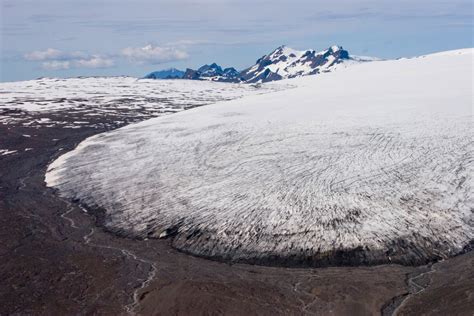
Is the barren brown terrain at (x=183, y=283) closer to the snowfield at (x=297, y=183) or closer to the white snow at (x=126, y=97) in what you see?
the snowfield at (x=297, y=183)

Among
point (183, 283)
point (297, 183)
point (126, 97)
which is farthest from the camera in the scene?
point (126, 97)

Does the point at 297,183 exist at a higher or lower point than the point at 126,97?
lower

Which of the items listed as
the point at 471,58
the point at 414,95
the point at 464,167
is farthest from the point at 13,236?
the point at 471,58

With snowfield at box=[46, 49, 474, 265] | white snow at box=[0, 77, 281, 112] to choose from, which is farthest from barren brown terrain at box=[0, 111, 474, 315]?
white snow at box=[0, 77, 281, 112]

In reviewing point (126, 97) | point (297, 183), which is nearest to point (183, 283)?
point (297, 183)

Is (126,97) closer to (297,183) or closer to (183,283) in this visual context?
(297,183)

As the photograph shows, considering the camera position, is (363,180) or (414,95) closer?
(363,180)

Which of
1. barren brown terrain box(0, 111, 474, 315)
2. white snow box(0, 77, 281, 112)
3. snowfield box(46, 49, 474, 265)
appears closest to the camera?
barren brown terrain box(0, 111, 474, 315)

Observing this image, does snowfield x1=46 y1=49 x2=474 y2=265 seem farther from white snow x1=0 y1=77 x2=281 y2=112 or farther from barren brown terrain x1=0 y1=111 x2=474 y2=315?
white snow x1=0 y1=77 x2=281 y2=112

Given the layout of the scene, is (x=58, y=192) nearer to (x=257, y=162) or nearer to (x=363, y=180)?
(x=257, y=162)
